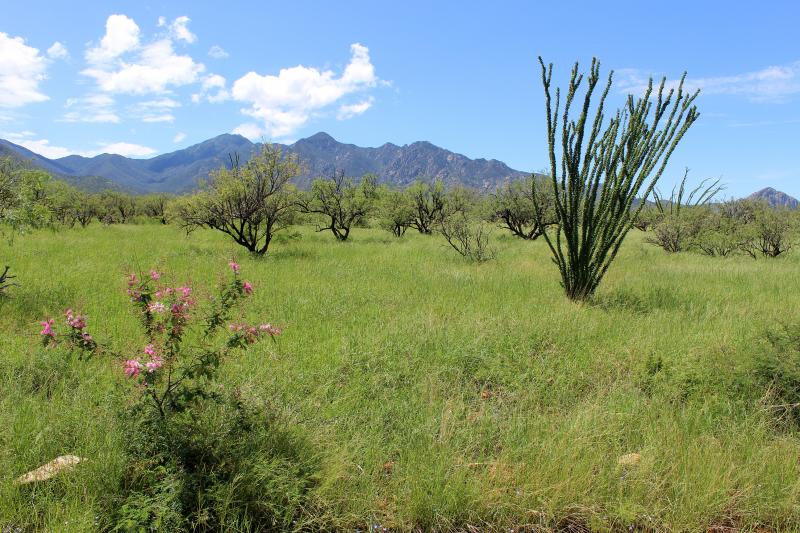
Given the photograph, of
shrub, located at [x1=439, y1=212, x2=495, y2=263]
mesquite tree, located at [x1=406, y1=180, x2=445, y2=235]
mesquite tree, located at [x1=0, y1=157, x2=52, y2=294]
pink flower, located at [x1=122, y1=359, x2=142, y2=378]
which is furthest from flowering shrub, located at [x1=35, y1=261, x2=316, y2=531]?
mesquite tree, located at [x1=406, y1=180, x2=445, y2=235]

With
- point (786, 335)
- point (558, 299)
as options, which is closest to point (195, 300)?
point (786, 335)

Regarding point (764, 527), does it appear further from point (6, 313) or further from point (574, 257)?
point (6, 313)

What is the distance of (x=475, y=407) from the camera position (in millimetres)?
4188

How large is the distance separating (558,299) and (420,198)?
20967mm

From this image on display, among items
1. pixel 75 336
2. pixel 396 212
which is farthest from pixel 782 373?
pixel 396 212

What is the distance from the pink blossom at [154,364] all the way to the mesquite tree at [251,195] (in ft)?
39.0

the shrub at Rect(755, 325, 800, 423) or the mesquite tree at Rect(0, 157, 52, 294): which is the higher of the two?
the mesquite tree at Rect(0, 157, 52, 294)

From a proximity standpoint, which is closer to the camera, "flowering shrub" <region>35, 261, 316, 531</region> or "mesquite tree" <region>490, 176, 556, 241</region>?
"flowering shrub" <region>35, 261, 316, 531</region>

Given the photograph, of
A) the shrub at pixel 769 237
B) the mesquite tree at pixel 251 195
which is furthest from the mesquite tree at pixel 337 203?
the shrub at pixel 769 237

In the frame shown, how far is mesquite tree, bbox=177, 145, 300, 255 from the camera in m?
14.0

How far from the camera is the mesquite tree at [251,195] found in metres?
14.0

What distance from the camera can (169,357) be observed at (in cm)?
294

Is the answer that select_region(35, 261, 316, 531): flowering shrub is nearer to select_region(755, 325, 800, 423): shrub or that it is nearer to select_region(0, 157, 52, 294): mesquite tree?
select_region(755, 325, 800, 423): shrub

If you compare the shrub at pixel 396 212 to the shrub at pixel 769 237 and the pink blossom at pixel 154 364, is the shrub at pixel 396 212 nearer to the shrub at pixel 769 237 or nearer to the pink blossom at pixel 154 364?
the shrub at pixel 769 237
